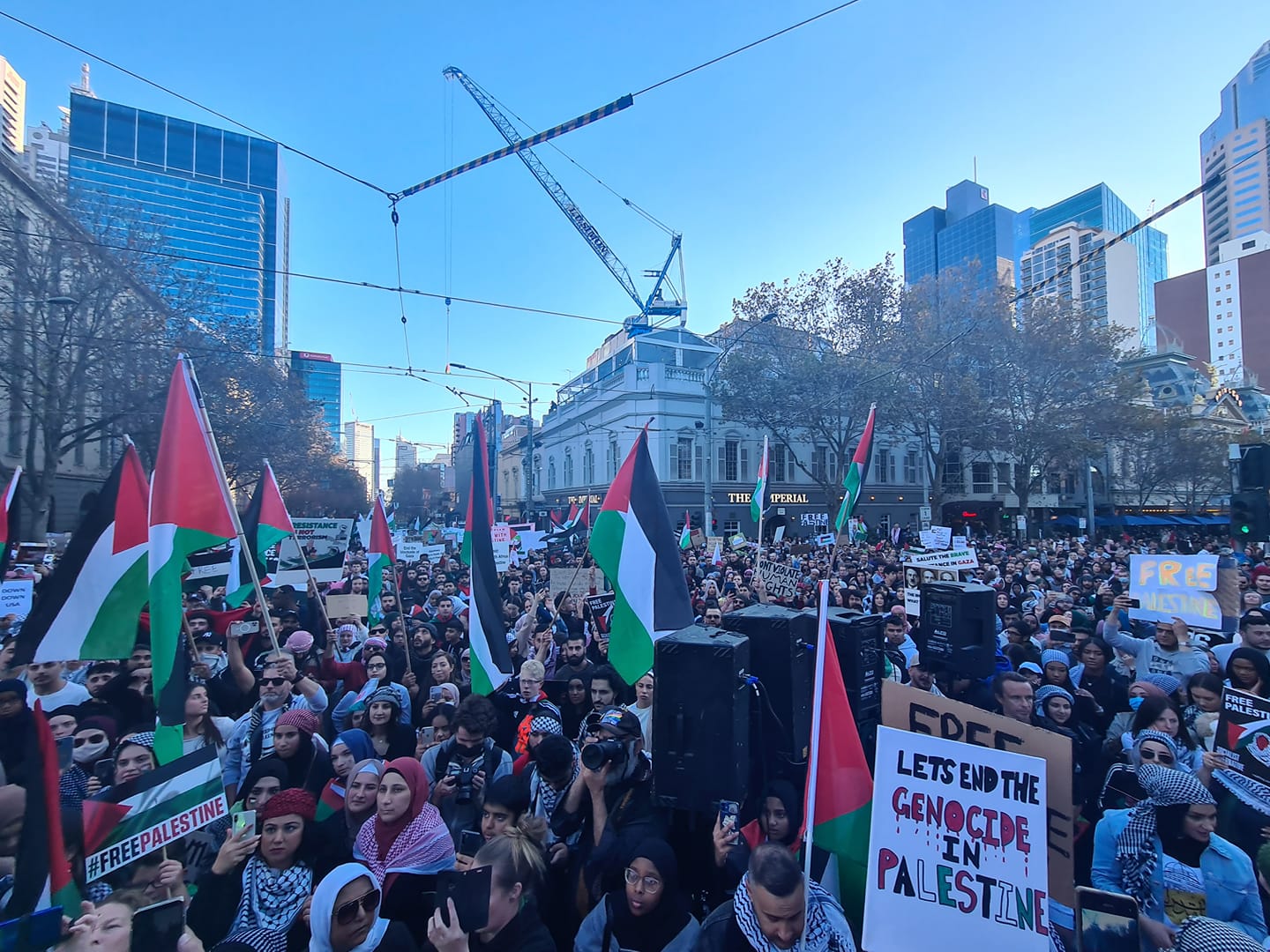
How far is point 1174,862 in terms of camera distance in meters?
3.05

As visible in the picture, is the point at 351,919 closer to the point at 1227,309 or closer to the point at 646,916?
the point at 646,916

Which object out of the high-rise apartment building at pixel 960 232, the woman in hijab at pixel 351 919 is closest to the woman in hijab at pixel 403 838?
the woman in hijab at pixel 351 919

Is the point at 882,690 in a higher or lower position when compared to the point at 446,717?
higher

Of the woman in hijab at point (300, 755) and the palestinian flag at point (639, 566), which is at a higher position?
the palestinian flag at point (639, 566)

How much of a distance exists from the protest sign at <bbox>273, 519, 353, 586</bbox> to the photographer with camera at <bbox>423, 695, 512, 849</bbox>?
7819mm

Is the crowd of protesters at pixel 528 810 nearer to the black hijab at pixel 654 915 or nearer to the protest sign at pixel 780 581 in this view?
the black hijab at pixel 654 915

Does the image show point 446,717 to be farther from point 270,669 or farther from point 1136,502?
point 1136,502

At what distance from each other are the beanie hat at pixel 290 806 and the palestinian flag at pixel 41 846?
69cm

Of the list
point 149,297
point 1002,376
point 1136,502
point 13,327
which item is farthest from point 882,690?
point 1136,502

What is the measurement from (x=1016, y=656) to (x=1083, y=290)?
8692cm

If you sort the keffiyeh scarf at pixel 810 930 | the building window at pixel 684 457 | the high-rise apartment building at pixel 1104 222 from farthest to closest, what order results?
the high-rise apartment building at pixel 1104 222 → the building window at pixel 684 457 → the keffiyeh scarf at pixel 810 930

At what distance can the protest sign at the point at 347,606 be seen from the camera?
8.73m

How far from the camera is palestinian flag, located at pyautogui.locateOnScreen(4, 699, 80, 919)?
2.50 m

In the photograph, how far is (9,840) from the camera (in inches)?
115
